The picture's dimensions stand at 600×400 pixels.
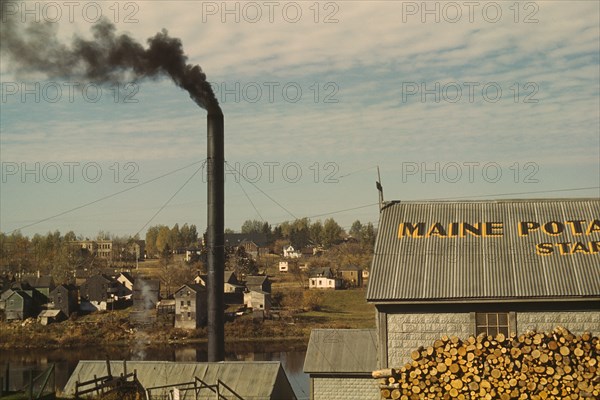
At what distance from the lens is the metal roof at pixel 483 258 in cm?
2525

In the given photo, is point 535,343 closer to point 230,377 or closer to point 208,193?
point 230,377

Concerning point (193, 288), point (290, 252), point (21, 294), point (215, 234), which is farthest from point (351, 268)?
point (215, 234)

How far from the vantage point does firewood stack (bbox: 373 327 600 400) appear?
918 inches

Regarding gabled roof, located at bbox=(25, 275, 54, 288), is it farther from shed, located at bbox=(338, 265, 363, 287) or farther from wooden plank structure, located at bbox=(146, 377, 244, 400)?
wooden plank structure, located at bbox=(146, 377, 244, 400)

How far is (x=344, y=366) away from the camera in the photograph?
28906mm

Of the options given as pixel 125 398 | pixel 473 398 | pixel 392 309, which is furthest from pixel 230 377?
pixel 473 398

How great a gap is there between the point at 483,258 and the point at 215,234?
14.1 metres

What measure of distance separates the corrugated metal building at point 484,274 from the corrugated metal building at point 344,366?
3488 mm

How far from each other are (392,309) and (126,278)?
89703mm

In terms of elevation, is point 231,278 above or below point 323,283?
above

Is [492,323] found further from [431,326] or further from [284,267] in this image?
[284,267]

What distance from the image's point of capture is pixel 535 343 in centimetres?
2395

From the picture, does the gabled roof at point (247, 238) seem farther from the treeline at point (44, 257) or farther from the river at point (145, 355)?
the river at point (145, 355)

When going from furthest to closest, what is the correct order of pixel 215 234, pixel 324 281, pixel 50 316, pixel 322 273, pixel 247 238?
pixel 247 238 < pixel 322 273 < pixel 324 281 < pixel 50 316 < pixel 215 234
